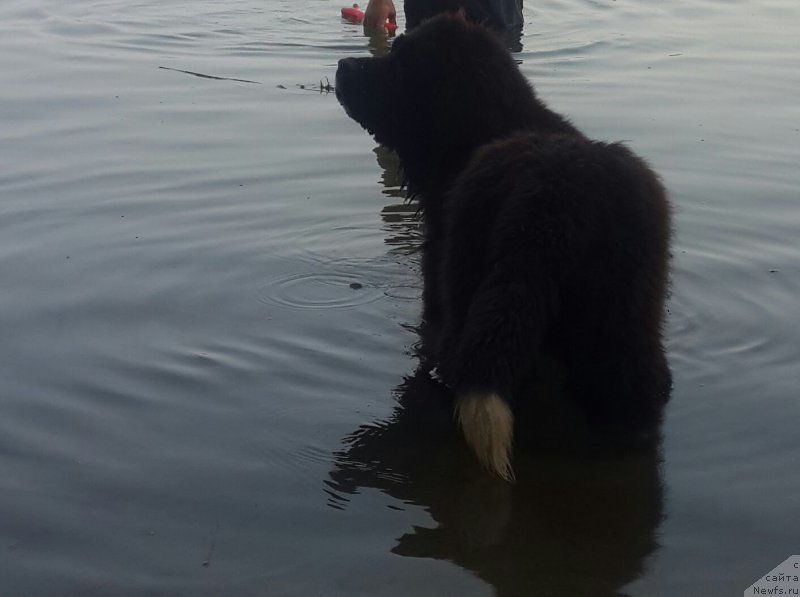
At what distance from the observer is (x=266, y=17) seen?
41.6ft

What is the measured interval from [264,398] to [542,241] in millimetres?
1376

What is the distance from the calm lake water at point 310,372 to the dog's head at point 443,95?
849 mm

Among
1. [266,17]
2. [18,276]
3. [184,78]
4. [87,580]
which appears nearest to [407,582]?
[87,580]

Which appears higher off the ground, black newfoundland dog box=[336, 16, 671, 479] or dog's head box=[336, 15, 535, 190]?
dog's head box=[336, 15, 535, 190]

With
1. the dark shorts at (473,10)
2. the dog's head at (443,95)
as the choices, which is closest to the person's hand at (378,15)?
the dark shorts at (473,10)

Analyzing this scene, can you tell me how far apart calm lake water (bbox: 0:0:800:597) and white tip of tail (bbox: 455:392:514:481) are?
0.29 metres

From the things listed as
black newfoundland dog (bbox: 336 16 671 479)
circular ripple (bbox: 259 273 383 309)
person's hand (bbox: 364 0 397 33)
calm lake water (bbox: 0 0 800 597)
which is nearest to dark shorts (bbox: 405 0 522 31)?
calm lake water (bbox: 0 0 800 597)

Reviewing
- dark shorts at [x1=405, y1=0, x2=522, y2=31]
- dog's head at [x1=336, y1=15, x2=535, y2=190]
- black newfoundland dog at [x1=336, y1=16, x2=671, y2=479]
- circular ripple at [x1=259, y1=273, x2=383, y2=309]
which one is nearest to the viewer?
black newfoundland dog at [x1=336, y1=16, x2=671, y2=479]

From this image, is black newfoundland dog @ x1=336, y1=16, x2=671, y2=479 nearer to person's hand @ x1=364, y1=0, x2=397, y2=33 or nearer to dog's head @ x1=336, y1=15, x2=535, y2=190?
dog's head @ x1=336, y1=15, x2=535, y2=190

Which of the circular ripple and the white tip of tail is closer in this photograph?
the white tip of tail

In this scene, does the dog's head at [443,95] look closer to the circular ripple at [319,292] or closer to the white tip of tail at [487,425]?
the circular ripple at [319,292]

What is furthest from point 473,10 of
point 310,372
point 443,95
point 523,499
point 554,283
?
point 523,499

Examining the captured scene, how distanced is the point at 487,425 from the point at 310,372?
137 centimetres

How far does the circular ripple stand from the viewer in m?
4.95
